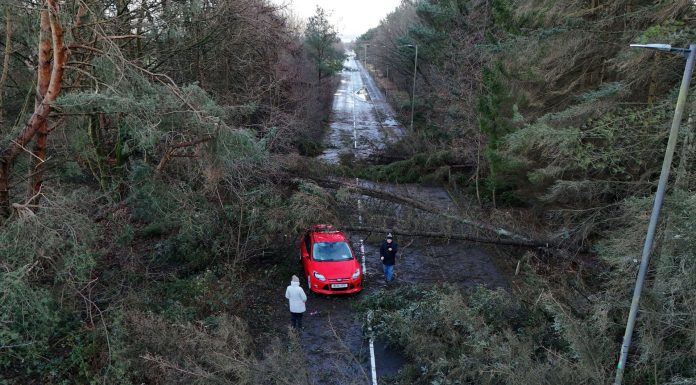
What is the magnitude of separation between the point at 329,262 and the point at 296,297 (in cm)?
281

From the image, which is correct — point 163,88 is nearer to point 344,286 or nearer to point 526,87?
point 344,286

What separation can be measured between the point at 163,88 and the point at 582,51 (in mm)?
10219

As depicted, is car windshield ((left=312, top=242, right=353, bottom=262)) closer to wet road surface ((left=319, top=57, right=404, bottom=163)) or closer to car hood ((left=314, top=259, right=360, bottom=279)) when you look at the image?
car hood ((left=314, top=259, right=360, bottom=279))

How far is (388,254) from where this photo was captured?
1304 cm

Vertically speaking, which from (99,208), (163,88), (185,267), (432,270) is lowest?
(432,270)

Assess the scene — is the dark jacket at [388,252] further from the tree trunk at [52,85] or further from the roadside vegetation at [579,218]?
the tree trunk at [52,85]

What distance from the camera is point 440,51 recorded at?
93.0 feet

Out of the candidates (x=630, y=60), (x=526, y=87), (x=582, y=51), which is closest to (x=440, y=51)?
(x=526, y=87)

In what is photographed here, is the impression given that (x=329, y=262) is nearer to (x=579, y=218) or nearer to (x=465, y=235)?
(x=465, y=235)

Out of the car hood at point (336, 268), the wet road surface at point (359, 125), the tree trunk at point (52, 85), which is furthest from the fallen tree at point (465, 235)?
the wet road surface at point (359, 125)

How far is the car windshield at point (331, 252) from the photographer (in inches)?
509

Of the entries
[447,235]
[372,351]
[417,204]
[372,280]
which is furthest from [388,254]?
[372,351]

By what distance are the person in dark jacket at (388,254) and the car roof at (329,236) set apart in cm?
135

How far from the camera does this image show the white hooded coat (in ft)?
32.7
